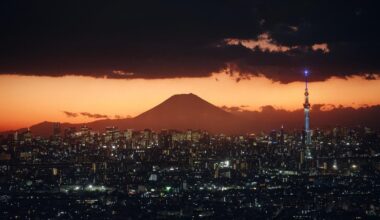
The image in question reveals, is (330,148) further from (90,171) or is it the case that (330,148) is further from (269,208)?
(269,208)

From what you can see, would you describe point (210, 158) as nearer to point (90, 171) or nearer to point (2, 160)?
point (90, 171)

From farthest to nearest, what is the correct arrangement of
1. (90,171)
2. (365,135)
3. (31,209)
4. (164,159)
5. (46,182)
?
(365,135)
(164,159)
(90,171)
(46,182)
(31,209)

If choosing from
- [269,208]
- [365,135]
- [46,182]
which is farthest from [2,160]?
[365,135]

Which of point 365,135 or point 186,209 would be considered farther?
point 365,135

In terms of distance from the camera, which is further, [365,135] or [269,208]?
[365,135]

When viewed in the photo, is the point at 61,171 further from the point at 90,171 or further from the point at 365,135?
the point at 365,135

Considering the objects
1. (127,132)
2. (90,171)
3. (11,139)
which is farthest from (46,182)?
(127,132)

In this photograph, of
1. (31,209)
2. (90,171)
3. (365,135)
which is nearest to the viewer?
(31,209)

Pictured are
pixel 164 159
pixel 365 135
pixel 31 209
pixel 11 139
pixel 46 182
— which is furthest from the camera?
pixel 365 135

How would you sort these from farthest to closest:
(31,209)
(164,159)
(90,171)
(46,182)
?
(164,159)
(90,171)
(46,182)
(31,209)

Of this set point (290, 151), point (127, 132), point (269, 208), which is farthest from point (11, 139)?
point (269, 208)
